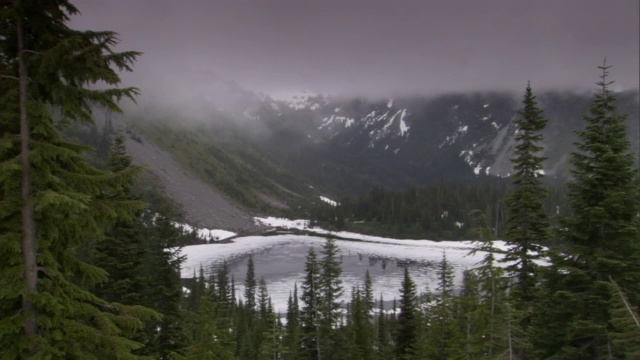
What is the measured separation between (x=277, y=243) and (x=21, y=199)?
190 meters

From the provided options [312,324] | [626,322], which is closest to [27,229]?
[626,322]

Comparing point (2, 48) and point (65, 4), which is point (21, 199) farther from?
point (65, 4)

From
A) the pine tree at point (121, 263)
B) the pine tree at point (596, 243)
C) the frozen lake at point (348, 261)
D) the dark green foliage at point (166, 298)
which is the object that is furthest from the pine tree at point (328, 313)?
the frozen lake at point (348, 261)

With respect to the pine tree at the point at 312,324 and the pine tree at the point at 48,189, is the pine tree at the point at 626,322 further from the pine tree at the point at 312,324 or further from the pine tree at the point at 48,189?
the pine tree at the point at 312,324

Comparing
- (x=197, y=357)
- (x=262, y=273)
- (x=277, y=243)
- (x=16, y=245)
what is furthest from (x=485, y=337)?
(x=277, y=243)

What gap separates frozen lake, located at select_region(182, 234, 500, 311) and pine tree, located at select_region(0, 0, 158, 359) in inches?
2778

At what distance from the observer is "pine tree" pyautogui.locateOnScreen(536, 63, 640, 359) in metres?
13.6

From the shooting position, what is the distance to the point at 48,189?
723cm

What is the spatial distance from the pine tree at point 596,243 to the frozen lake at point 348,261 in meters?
60.4

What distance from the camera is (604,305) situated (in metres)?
13.6

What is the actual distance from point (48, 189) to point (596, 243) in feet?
53.2

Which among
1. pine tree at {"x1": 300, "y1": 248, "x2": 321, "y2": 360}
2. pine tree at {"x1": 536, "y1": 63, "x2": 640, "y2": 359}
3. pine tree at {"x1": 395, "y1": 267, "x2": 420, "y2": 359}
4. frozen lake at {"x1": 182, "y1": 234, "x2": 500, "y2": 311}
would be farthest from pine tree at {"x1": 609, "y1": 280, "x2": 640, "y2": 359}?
frozen lake at {"x1": 182, "y1": 234, "x2": 500, "y2": 311}

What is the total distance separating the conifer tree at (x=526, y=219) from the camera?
1964 centimetres

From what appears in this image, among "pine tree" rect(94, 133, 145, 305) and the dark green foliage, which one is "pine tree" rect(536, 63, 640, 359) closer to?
"pine tree" rect(94, 133, 145, 305)
